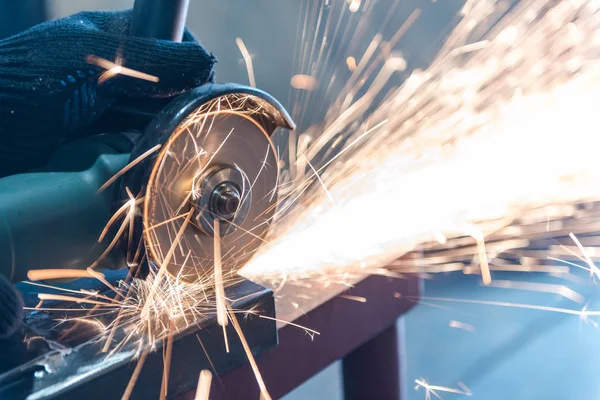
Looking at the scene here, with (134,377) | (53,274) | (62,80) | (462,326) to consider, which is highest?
(62,80)

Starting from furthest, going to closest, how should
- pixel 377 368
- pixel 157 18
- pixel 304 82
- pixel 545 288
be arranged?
pixel 545 288, pixel 304 82, pixel 377 368, pixel 157 18

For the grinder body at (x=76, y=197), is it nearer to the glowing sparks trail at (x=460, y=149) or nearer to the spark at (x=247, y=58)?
the glowing sparks trail at (x=460, y=149)

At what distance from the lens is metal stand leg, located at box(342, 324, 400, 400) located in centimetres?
99

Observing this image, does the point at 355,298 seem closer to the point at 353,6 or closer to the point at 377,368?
the point at 377,368

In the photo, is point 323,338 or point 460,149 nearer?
point 323,338

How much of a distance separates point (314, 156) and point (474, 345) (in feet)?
3.06

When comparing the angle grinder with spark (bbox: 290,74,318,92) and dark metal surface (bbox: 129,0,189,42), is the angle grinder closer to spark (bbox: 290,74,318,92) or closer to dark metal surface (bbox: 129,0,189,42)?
dark metal surface (bbox: 129,0,189,42)

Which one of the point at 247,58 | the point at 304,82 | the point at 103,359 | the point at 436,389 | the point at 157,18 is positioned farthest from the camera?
the point at 436,389

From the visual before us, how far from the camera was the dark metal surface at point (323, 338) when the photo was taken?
72 centimetres

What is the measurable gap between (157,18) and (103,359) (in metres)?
0.42

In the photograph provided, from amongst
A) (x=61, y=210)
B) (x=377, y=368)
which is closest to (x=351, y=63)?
(x=377, y=368)

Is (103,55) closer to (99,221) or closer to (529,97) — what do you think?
(99,221)

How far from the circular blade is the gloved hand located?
9cm

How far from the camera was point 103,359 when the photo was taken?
1.94 feet
